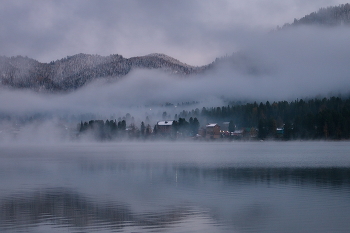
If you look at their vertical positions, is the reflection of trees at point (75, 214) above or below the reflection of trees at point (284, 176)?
above

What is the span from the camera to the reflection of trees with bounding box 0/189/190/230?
82.0 feet

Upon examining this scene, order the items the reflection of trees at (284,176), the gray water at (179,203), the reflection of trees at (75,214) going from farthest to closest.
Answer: the reflection of trees at (284,176)
the reflection of trees at (75,214)
the gray water at (179,203)

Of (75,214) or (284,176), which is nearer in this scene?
(75,214)

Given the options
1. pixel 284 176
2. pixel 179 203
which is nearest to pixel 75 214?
pixel 179 203

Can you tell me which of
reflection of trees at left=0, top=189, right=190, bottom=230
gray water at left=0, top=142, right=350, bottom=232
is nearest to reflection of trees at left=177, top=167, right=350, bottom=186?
gray water at left=0, top=142, right=350, bottom=232

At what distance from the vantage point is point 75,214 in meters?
27.8

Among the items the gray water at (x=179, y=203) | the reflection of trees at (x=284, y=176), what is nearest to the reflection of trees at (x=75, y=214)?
the gray water at (x=179, y=203)

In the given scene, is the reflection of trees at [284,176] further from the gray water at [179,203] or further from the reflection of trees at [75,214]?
the reflection of trees at [75,214]

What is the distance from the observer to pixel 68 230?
2358 cm

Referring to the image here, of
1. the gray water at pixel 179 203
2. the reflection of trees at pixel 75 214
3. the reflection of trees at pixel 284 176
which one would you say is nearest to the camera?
the gray water at pixel 179 203

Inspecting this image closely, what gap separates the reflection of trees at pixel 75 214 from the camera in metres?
25.0

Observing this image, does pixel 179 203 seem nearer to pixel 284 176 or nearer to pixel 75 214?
pixel 75 214

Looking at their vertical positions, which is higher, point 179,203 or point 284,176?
point 179,203

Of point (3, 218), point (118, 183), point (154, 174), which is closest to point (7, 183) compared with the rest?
point (118, 183)
